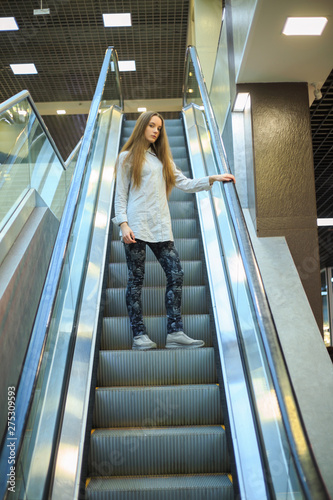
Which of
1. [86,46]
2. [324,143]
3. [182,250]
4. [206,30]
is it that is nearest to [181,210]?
[182,250]

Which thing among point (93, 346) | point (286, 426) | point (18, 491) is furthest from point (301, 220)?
point (18, 491)

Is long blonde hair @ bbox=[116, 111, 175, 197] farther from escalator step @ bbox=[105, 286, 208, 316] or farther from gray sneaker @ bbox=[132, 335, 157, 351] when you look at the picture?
gray sneaker @ bbox=[132, 335, 157, 351]

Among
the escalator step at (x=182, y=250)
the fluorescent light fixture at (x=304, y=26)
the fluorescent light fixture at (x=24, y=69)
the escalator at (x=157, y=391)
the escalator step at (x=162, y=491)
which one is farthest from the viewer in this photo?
the fluorescent light fixture at (x=24, y=69)

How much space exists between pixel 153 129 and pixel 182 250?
138 cm

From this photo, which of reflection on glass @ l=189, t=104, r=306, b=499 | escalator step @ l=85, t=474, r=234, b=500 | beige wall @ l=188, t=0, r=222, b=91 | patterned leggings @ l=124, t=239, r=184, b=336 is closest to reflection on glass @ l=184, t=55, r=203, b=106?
beige wall @ l=188, t=0, r=222, b=91

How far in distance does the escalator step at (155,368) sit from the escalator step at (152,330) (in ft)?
1.05

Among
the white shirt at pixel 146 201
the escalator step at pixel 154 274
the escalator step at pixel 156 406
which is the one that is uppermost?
the escalator step at pixel 154 274

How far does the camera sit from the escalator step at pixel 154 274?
423 cm

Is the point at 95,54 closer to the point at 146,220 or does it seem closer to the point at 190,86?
the point at 190,86

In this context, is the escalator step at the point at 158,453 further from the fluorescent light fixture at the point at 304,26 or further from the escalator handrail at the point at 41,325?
the fluorescent light fixture at the point at 304,26

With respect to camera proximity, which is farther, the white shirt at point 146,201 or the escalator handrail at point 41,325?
the white shirt at point 146,201

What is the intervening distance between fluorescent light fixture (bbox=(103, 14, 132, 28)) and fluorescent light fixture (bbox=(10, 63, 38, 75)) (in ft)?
8.53

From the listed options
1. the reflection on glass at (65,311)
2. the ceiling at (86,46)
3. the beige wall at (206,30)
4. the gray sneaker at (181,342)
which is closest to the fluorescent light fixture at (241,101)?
the reflection on glass at (65,311)

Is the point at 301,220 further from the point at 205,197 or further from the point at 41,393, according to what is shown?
the point at 41,393
